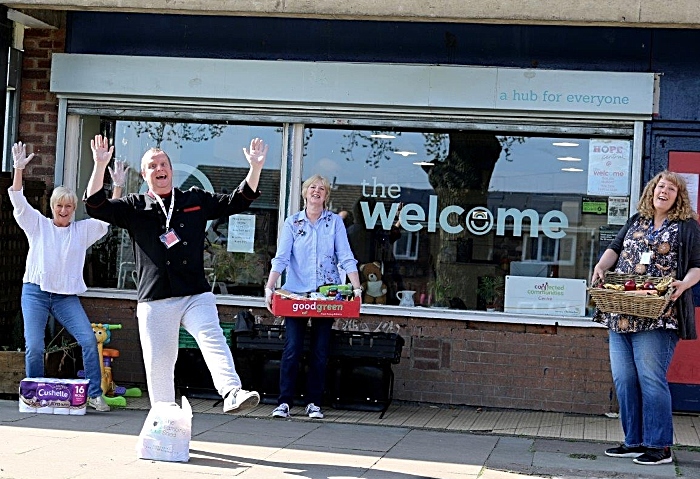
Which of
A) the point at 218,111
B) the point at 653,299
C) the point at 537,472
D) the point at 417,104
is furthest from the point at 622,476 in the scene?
the point at 218,111

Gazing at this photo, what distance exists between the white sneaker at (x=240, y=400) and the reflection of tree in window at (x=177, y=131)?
4.35 meters

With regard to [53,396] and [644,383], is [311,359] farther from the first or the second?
[644,383]

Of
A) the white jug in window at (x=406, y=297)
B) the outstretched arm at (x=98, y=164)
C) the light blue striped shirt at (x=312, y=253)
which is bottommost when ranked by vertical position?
the white jug in window at (x=406, y=297)

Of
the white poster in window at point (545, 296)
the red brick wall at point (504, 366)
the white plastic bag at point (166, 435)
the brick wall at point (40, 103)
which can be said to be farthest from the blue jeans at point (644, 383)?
the brick wall at point (40, 103)

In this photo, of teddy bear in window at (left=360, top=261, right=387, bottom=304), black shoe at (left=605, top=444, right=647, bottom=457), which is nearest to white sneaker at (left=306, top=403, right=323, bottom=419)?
teddy bear in window at (left=360, top=261, right=387, bottom=304)

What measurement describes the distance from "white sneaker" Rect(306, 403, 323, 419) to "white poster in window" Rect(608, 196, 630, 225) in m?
3.02

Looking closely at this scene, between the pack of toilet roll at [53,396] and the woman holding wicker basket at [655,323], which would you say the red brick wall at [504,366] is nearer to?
the woman holding wicker basket at [655,323]

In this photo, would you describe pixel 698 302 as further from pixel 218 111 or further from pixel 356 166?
pixel 218 111

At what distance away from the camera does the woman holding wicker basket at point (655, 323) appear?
284 inches

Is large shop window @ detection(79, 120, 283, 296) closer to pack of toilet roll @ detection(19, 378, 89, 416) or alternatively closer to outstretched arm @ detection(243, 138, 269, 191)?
pack of toilet roll @ detection(19, 378, 89, 416)

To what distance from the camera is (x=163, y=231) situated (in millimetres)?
6723

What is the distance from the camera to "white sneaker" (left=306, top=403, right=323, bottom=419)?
28.6ft

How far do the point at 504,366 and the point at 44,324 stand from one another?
3839mm

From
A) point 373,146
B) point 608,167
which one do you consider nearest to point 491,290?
point 608,167
